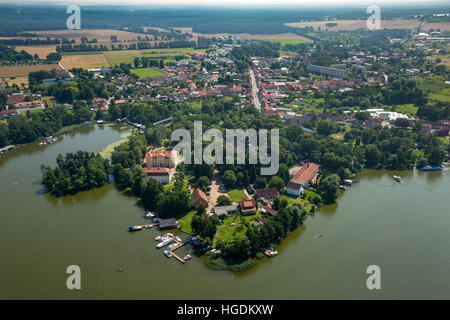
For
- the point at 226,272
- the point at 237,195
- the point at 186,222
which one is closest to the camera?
the point at 226,272

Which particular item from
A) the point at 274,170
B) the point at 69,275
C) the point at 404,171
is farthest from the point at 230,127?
the point at 69,275

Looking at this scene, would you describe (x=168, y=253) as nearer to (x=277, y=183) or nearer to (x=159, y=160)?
(x=277, y=183)

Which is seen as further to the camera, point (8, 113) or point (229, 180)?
point (8, 113)

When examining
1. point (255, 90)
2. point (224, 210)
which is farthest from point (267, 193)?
point (255, 90)

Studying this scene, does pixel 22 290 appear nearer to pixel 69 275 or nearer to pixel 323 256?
pixel 69 275

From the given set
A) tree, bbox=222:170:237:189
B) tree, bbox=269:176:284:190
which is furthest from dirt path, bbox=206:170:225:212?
tree, bbox=269:176:284:190
